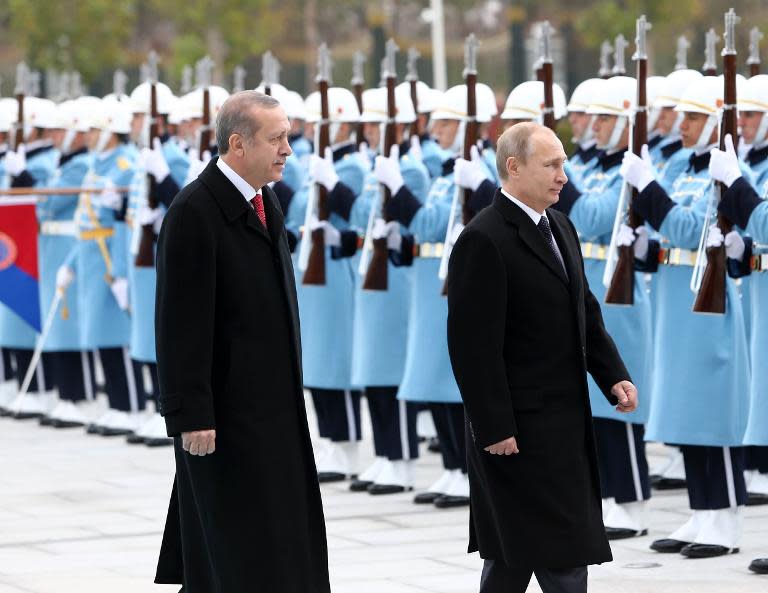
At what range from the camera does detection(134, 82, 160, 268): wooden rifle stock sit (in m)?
12.1

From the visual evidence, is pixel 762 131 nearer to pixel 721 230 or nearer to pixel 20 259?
pixel 721 230

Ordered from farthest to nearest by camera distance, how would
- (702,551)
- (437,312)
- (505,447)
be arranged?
(437,312), (702,551), (505,447)

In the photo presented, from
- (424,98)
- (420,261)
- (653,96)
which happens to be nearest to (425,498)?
(420,261)

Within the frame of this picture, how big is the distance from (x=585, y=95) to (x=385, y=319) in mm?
1851

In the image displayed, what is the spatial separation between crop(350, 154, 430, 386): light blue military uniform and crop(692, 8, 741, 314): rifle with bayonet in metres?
2.49

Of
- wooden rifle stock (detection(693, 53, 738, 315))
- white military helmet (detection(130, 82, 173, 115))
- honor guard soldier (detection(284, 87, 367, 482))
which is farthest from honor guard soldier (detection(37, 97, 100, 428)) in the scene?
wooden rifle stock (detection(693, 53, 738, 315))

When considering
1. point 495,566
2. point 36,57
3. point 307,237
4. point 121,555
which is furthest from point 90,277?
point 36,57

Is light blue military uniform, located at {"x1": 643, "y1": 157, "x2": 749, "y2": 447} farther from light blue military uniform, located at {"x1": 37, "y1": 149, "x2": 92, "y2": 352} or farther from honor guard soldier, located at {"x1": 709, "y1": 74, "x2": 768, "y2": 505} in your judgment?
light blue military uniform, located at {"x1": 37, "y1": 149, "x2": 92, "y2": 352}

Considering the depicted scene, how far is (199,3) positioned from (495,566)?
22582 mm

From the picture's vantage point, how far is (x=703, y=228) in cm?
823

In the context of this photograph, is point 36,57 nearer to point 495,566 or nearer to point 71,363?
point 71,363

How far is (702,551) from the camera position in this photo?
816cm

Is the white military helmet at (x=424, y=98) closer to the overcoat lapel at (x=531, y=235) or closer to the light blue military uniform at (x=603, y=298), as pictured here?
the light blue military uniform at (x=603, y=298)

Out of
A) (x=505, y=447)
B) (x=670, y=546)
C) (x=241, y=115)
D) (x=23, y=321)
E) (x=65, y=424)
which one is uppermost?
(x=241, y=115)
